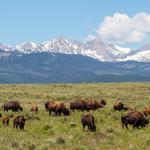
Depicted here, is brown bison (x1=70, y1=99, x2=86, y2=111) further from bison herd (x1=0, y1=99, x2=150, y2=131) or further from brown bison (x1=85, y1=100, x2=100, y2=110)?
brown bison (x1=85, y1=100, x2=100, y2=110)

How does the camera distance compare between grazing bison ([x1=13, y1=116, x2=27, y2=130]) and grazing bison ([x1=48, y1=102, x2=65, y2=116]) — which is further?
grazing bison ([x1=48, y1=102, x2=65, y2=116])

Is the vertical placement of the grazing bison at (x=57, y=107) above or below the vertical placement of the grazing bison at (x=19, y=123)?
above

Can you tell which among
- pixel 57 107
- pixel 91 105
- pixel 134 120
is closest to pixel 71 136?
pixel 134 120

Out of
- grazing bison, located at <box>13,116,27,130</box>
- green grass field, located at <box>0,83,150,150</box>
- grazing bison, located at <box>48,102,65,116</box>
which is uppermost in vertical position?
grazing bison, located at <box>48,102,65,116</box>

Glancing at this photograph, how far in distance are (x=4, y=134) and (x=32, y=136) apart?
6.34 feet

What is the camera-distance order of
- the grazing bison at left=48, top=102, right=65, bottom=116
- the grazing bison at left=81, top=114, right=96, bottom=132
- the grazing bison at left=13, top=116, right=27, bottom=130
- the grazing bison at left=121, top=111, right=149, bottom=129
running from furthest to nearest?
1. the grazing bison at left=48, top=102, right=65, bottom=116
2. the grazing bison at left=13, top=116, right=27, bottom=130
3. the grazing bison at left=121, top=111, right=149, bottom=129
4. the grazing bison at left=81, top=114, right=96, bottom=132

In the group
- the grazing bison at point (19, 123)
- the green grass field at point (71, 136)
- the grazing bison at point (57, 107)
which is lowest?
the green grass field at point (71, 136)

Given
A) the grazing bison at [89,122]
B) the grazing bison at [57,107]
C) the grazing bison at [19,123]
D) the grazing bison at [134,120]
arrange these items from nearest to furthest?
the grazing bison at [89,122] < the grazing bison at [134,120] < the grazing bison at [19,123] < the grazing bison at [57,107]

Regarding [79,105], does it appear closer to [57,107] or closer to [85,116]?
[57,107]

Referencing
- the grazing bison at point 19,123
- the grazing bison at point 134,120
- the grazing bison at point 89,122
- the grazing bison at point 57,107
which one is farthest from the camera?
the grazing bison at point 57,107

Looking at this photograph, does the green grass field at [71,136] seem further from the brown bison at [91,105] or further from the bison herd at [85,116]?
the brown bison at [91,105]

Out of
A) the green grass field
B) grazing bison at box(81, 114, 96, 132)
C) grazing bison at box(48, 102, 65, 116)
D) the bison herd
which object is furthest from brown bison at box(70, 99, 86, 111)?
grazing bison at box(81, 114, 96, 132)

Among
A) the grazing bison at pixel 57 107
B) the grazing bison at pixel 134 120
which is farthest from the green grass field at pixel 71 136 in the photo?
the grazing bison at pixel 57 107

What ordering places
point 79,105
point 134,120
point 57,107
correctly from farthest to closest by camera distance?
point 79,105, point 57,107, point 134,120
